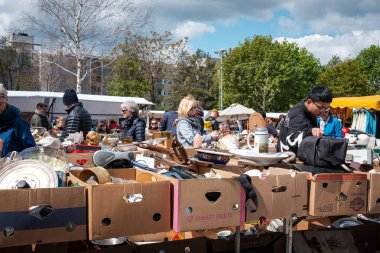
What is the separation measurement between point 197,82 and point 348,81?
20.2 m

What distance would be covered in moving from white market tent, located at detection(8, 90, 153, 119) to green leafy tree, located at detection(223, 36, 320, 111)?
27.0 meters

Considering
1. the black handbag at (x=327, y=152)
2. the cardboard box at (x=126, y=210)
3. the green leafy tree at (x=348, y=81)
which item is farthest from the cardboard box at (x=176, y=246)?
the green leafy tree at (x=348, y=81)

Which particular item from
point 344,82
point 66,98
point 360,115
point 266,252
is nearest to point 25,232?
point 266,252

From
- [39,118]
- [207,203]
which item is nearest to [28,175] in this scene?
[207,203]

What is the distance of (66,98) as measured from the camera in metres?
5.08

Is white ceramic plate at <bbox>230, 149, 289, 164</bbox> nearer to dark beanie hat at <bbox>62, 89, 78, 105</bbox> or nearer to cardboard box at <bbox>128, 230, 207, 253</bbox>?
cardboard box at <bbox>128, 230, 207, 253</bbox>

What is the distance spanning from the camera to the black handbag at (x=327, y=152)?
2.72 m

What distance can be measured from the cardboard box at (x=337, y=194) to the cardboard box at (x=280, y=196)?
0.06 m

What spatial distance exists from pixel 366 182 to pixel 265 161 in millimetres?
628

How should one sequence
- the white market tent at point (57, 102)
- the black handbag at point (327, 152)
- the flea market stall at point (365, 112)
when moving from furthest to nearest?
the white market tent at point (57, 102), the flea market stall at point (365, 112), the black handbag at point (327, 152)

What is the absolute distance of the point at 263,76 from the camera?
133ft

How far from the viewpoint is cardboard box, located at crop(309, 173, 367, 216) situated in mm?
2445

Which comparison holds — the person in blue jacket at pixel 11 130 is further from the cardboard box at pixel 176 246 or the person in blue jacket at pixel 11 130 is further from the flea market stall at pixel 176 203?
the cardboard box at pixel 176 246

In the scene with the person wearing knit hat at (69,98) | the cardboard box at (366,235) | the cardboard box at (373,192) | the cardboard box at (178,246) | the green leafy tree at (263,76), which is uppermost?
the green leafy tree at (263,76)
